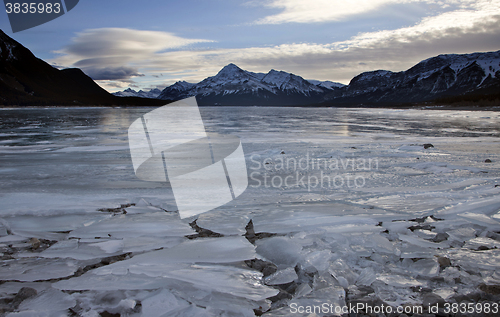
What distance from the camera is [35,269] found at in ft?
8.32

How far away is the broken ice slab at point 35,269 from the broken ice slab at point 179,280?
192 millimetres

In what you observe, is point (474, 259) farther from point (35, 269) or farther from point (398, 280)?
point (35, 269)

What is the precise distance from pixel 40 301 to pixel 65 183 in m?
3.76

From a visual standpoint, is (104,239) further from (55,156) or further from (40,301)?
(55,156)

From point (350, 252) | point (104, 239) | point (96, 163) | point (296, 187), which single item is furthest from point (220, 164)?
point (350, 252)

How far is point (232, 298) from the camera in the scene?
2213 millimetres

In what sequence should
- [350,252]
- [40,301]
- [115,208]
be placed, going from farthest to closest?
[115,208], [350,252], [40,301]

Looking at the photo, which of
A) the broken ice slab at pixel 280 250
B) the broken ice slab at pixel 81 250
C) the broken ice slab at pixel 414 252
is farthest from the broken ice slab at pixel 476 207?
the broken ice slab at pixel 81 250

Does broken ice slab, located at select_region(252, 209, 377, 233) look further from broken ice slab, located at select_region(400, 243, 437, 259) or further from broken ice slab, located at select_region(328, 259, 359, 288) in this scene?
broken ice slab, located at select_region(328, 259, 359, 288)

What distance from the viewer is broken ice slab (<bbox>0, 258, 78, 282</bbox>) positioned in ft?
7.89

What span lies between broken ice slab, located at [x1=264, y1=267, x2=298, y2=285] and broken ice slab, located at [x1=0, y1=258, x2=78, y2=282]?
5.69 feet

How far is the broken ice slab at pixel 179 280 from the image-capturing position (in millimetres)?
2283

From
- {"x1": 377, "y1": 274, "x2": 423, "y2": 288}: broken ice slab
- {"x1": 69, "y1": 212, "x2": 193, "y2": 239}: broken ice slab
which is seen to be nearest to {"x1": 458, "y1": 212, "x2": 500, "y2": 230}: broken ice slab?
{"x1": 377, "y1": 274, "x2": 423, "y2": 288}: broken ice slab

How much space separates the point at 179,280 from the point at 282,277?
2.87 feet
